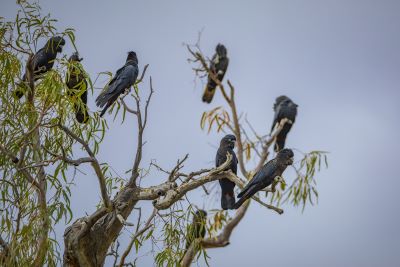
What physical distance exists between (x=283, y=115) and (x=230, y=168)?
124 inches

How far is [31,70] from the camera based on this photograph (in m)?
5.04

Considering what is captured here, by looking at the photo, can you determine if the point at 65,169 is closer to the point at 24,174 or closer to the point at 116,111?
the point at 24,174

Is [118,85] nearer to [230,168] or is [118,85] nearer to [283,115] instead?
[230,168]

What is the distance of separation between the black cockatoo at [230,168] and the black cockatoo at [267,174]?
416 millimetres

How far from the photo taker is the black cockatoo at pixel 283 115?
9234 millimetres

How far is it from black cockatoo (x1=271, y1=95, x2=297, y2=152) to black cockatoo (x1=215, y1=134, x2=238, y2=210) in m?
2.38

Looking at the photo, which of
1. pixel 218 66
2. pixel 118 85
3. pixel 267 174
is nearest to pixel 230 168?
pixel 267 174

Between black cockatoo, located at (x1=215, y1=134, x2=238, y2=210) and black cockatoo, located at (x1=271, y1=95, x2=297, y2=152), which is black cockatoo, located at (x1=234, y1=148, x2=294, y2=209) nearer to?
black cockatoo, located at (x1=215, y1=134, x2=238, y2=210)

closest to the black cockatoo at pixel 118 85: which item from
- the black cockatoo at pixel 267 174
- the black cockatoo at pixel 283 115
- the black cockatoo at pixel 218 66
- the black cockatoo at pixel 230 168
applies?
the black cockatoo at pixel 230 168

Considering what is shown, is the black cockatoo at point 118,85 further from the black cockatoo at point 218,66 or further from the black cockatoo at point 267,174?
the black cockatoo at point 218,66

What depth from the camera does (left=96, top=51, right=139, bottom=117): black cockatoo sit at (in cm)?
569

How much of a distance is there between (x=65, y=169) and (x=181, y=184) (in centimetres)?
100

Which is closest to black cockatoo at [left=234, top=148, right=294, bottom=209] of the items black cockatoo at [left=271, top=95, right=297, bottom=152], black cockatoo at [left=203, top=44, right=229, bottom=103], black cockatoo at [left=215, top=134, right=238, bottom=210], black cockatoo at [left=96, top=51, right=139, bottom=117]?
black cockatoo at [left=215, top=134, right=238, bottom=210]

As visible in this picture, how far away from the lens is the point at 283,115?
9.36 meters
